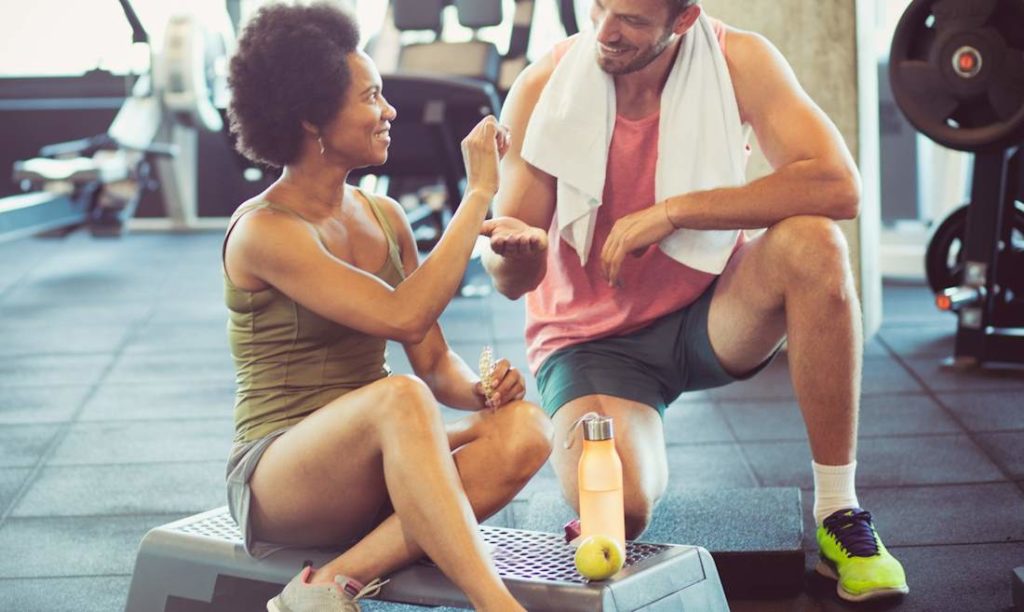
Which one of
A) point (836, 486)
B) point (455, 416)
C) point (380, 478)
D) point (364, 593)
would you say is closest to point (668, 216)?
point (836, 486)

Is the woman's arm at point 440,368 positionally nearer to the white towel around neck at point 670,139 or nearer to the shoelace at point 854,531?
the white towel around neck at point 670,139

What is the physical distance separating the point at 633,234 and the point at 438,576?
60 cm

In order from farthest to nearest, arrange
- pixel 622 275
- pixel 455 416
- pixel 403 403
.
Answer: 1. pixel 455 416
2. pixel 622 275
3. pixel 403 403

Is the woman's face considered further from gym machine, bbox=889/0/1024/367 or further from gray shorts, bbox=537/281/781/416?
gym machine, bbox=889/0/1024/367

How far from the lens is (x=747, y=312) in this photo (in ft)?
6.51

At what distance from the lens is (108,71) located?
653 centimetres

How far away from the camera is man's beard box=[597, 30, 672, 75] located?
6.54ft

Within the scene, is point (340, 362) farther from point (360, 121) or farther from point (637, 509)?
point (637, 509)

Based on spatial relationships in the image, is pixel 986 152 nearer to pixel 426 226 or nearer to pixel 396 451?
pixel 396 451

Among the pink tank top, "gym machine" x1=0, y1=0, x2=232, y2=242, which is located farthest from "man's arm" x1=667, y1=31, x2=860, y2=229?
"gym machine" x1=0, y1=0, x2=232, y2=242

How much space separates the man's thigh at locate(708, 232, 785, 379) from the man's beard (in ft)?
1.07

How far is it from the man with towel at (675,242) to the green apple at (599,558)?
10.1 inches

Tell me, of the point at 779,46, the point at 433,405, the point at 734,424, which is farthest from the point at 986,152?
the point at 433,405

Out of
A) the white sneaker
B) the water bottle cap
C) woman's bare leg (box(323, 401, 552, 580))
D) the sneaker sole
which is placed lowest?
the sneaker sole
